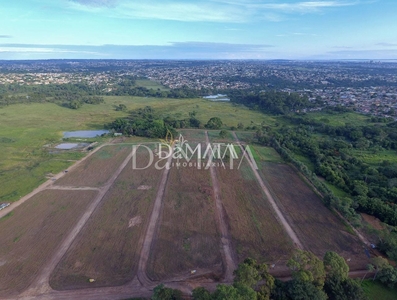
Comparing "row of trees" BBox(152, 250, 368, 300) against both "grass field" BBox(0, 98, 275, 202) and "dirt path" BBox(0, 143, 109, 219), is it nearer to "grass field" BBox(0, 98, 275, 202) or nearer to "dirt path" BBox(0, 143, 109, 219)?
"dirt path" BBox(0, 143, 109, 219)

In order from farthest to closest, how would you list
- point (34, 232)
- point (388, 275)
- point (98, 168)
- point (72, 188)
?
point (98, 168), point (72, 188), point (34, 232), point (388, 275)

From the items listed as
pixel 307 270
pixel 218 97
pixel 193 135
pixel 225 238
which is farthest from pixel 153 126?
pixel 218 97

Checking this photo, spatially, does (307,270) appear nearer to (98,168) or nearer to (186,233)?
(186,233)

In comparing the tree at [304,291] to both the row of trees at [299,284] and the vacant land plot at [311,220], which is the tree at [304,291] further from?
the vacant land plot at [311,220]

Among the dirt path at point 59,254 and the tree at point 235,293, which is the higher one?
the tree at point 235,293

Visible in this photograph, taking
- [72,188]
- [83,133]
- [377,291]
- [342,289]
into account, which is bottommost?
[377,291]

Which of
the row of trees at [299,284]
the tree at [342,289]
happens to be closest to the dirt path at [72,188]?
the row of trees at [299,284]
